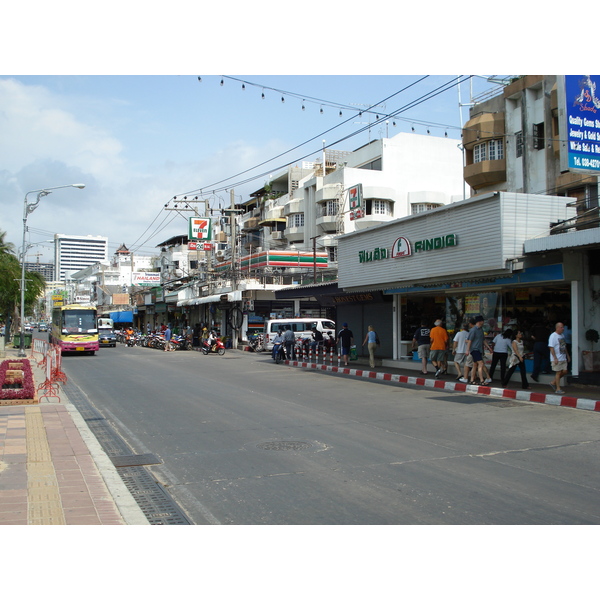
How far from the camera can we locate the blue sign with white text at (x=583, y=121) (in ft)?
40.9

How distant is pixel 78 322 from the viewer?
3378 centimetres

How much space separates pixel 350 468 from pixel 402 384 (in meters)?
10.8

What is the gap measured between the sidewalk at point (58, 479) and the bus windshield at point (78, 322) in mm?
23349

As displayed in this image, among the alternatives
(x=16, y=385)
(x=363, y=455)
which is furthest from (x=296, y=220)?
(x=363, y=455)

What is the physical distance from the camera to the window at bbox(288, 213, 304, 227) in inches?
2180

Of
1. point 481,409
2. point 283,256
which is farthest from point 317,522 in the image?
point 283,256

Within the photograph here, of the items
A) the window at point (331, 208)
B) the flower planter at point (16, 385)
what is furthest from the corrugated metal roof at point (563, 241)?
the window at point (331, 208)

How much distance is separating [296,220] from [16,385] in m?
43.2

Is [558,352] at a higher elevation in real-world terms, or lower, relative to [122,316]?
lower

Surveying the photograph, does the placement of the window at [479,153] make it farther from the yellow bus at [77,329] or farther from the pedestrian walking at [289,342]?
the yellow bus at [77,329]

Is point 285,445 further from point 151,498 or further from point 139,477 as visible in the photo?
point 151,498

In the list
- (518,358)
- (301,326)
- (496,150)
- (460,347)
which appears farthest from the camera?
(301,326)

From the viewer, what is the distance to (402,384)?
18016 mm

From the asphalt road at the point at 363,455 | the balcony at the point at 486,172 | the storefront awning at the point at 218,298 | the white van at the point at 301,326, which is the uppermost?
the balcony at the point at 486,172
